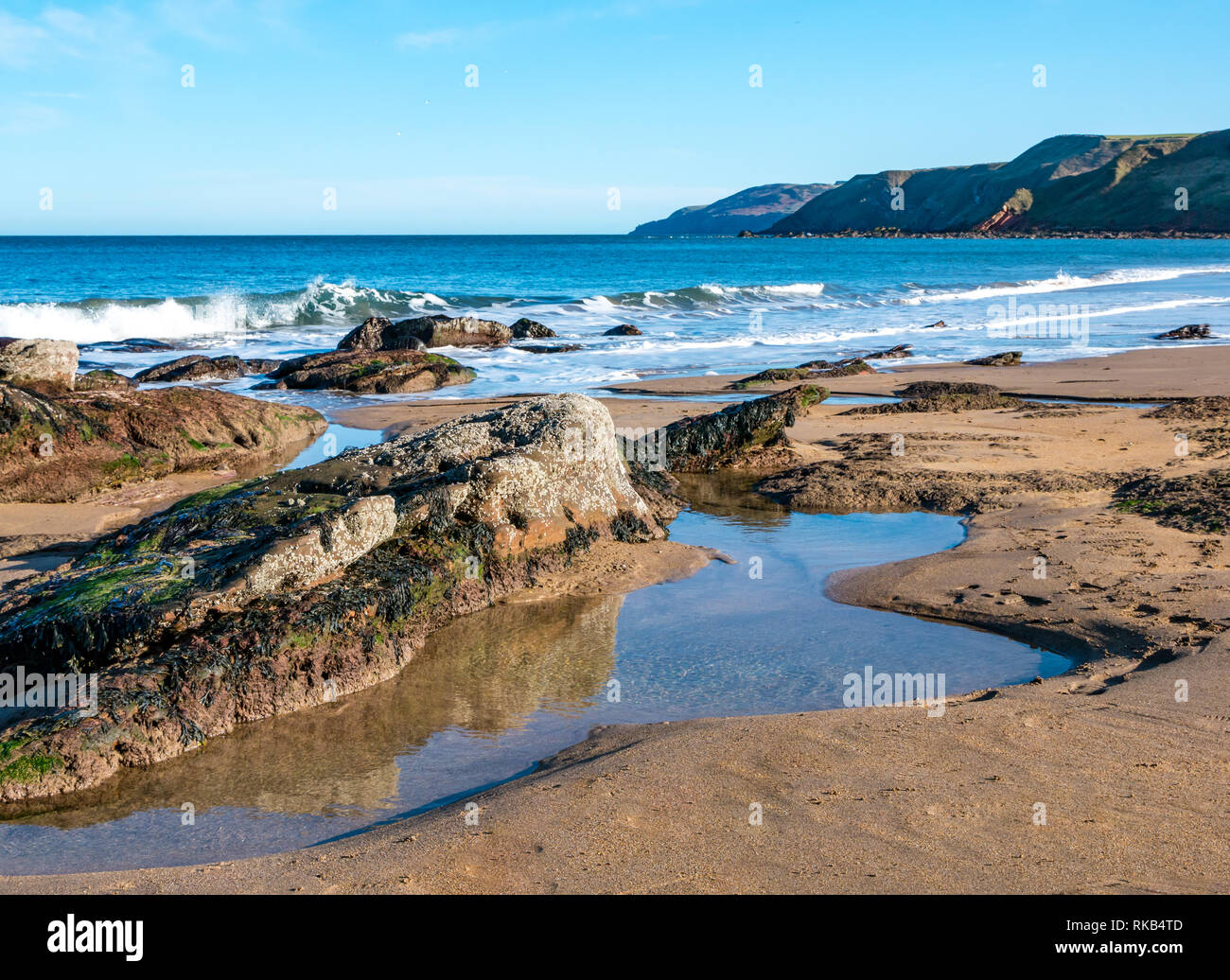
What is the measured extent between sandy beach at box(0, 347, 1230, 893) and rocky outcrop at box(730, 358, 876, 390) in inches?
374

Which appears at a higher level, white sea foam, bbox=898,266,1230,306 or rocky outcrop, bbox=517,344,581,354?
white sea foam, bbox=898,266,1230,306

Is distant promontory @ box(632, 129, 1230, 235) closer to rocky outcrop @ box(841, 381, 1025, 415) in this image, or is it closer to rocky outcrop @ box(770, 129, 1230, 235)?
rocky outcrop @ box(770, 129, 1230, 235)

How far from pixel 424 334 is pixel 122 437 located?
1428cm

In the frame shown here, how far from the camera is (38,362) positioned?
11.6m

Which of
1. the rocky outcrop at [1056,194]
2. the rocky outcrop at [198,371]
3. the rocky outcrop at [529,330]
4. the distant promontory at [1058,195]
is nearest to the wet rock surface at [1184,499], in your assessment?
the rocky outcrop at [198,371]

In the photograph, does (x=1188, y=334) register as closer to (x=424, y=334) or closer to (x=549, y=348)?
(x=549, y=348)

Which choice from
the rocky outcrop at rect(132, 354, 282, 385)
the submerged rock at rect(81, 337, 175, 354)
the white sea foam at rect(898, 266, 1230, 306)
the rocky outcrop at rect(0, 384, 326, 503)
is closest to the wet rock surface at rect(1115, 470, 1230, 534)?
the rocky outcrop at rect(0, 384, 326, 503)

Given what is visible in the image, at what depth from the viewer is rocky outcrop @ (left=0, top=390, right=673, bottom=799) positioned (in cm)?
444

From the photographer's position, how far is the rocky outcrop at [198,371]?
1827cm

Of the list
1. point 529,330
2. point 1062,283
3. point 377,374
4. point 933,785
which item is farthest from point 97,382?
point 1062,283

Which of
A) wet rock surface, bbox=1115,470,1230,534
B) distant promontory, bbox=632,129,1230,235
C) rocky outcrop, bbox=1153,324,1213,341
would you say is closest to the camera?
wet rock surface, bbox=1115,470,1230,534

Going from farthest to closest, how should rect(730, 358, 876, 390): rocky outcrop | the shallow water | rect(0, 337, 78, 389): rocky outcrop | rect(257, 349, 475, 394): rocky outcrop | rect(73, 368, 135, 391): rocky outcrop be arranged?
rect(257, 349, 475, 394): rocky outcrop, rect(730, 358, 876, 390): rocky outcrop, rect(73, 368, 135, 391): rocky outcrop, rect(0, 337, 78, 389): rocky outcrop, the shallow water

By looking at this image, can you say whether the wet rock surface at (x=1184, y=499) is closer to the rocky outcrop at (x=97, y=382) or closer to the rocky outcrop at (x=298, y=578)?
the rocky outcrop at (x=298, y=578)

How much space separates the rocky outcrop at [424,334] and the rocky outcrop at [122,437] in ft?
36.0
